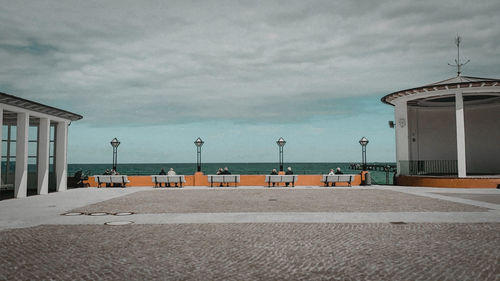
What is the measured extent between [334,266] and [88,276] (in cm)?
370

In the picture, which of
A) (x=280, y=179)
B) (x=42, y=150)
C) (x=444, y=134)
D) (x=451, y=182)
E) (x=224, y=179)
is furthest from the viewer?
(x=444, y=134)

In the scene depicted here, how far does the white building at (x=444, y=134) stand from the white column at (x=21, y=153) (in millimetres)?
20266

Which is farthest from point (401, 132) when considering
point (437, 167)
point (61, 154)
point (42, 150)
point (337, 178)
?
point (42, 150)

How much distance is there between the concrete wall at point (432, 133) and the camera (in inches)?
1151

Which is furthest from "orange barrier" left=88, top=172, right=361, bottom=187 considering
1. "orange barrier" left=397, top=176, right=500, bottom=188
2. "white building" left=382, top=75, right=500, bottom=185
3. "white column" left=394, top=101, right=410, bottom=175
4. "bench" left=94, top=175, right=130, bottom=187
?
"white building" left=382, top=75, right=500, bottom=185

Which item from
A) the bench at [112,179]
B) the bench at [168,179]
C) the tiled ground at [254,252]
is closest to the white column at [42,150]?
the bench at [112,179]

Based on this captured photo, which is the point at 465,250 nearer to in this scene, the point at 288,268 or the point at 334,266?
the point at 334,266

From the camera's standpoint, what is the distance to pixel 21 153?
17.7 m

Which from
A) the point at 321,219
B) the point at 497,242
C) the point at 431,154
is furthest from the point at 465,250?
the point at 431,154

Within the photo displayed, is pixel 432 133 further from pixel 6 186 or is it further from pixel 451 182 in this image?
pixel 6 186

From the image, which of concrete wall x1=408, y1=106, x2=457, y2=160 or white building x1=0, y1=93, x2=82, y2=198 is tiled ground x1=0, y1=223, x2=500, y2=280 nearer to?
white building x1=0, y1=93, x2=82, y2=198

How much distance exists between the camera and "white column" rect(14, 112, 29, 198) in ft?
58.0

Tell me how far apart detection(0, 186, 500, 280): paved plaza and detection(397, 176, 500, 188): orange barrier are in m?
9.76

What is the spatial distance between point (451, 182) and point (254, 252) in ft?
63.4
